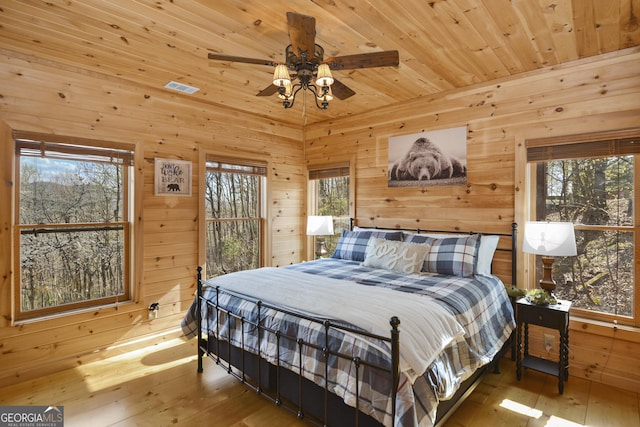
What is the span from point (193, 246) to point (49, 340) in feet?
4.65

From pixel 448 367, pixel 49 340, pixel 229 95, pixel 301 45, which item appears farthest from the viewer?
pixel 229 95

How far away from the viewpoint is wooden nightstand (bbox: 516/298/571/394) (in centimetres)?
246

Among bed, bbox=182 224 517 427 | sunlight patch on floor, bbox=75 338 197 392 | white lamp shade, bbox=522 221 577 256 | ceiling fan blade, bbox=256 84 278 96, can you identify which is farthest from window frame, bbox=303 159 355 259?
sunlight patch on floor, bbox=75 338 197 392

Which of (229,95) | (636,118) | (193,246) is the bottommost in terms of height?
(193,246)

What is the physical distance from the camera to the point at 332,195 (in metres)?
4.68

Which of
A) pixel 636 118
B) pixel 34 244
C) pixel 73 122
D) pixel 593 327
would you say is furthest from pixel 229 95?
pixel 593 327

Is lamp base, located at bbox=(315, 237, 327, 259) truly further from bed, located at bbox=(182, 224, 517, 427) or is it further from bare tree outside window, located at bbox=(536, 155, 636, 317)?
bare tree outside window, located at bbox=(536, 155, 636, 317)

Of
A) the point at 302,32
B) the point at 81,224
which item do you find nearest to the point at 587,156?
the point at 302,32

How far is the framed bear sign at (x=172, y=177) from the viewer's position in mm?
3408

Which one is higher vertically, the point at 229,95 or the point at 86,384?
the point at 229,95

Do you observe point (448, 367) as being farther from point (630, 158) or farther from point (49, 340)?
point (49, 340)

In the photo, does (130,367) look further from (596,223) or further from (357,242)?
(596,223)

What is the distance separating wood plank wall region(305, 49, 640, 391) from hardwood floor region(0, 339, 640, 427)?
0.33 metres

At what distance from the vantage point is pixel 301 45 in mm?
1876
